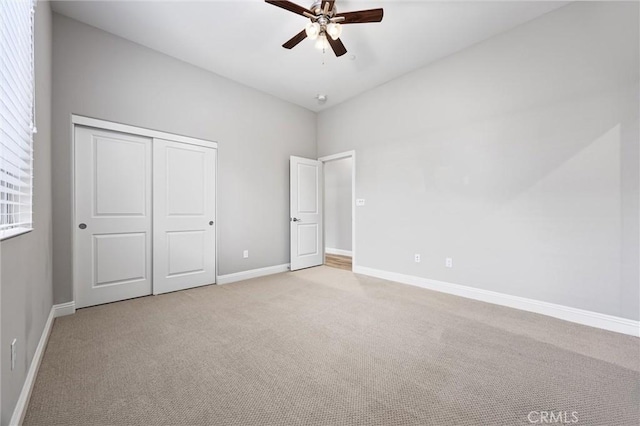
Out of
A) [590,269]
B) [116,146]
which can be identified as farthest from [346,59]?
[590,269]

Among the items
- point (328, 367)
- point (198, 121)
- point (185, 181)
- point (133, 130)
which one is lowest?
point (328, 367)

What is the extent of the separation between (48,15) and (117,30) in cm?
60

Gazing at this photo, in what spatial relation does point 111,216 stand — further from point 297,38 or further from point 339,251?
point 339,251

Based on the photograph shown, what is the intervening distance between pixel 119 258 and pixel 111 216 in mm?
488

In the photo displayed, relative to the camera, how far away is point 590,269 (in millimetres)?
2506

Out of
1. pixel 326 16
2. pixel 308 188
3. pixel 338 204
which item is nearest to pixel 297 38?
pixel 326 16

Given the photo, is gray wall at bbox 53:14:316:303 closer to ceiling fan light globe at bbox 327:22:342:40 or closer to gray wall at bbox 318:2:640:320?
gray wall at bbox 318:2:640:320

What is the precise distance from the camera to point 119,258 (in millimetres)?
3072

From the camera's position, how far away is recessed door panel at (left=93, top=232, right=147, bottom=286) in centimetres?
295

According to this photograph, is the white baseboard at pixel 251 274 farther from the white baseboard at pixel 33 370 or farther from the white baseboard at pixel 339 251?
the white baseboard at pixel 339 251

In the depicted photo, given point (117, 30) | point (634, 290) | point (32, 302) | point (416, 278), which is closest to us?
point (32, 302)

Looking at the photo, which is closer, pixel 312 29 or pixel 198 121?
pixel 312 29

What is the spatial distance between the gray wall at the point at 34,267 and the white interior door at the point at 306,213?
3022 millimetres

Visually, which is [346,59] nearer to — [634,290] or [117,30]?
[117,30]
